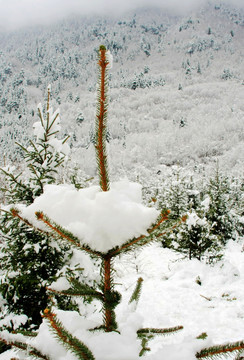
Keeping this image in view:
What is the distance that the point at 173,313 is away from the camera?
17.8ft

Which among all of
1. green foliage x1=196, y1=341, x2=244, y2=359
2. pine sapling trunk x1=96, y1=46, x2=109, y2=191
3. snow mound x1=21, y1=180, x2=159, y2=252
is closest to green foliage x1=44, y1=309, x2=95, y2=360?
snow mound x1=21, y1=180, x2=159, y2=252

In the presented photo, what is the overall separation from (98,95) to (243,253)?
10.7 m

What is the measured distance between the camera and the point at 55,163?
3.62 meters

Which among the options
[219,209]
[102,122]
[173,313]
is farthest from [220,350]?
[219,209]

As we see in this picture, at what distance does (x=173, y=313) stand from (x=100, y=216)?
5566mm

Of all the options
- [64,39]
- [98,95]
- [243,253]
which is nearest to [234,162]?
[243,253]

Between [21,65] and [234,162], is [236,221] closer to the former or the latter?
[234,162]

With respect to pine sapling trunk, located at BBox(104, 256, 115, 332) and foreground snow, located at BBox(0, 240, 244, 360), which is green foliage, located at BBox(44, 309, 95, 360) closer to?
foreground snow, located at BBox(0, 240, 244, 360)

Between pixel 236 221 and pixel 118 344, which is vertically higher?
pixel 236 221

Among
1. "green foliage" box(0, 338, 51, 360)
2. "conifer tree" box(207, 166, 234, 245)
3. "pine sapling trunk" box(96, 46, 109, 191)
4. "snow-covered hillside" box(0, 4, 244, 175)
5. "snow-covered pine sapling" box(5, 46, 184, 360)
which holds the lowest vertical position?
"green foliage" box(0, 338, 51, 360)

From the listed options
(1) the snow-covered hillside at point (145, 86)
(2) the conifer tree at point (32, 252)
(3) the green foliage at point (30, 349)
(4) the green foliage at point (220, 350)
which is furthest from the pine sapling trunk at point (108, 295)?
(2) the conifer tree at point (32, 252)

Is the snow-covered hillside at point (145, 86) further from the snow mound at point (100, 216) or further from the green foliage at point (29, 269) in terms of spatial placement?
the green foliage at point (29, 269)

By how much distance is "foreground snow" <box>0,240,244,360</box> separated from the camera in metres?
0.98

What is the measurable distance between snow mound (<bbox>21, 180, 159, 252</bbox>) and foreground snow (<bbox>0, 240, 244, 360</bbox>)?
0.44 metres
